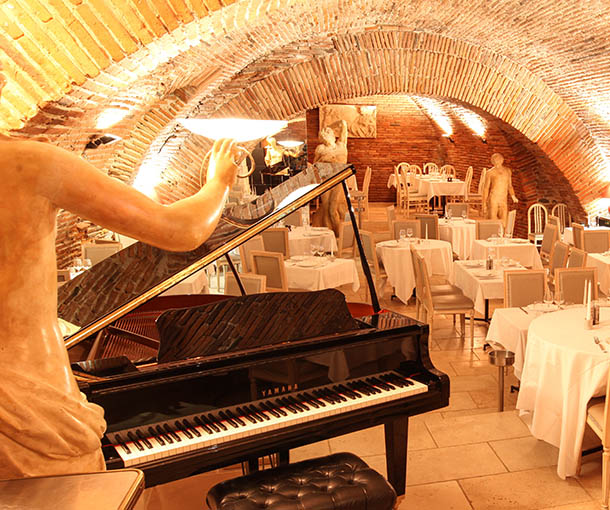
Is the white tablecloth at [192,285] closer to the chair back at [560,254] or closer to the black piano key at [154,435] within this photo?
the black piano key at [154,435]

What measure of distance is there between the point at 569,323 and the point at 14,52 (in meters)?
→ 3.67

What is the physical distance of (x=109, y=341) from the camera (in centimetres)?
339

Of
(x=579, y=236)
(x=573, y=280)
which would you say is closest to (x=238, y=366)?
(x=573, y=280)

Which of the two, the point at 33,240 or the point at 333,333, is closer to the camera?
the point at 33,240

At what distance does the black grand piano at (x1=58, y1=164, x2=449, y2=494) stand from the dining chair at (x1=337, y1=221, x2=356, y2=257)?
15.6 feet

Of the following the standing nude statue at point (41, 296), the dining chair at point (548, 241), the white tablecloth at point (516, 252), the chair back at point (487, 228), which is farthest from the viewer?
the chair back at point (487, 228)

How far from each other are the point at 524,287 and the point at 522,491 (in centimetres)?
203

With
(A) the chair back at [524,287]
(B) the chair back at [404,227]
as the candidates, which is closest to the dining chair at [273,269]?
(A) the chair back at [524,287]

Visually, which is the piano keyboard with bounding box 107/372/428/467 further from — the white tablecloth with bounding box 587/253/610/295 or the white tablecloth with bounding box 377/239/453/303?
the white tablecloth with bounding box 587/253/610/295

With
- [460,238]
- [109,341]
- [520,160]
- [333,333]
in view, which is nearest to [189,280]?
[109,341]

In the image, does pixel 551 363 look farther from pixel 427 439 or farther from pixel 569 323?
pixel 427 439

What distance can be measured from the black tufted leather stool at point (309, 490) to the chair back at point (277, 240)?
16.1 feet

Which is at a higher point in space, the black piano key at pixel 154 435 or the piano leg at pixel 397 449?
the black piano key at pixel 154 435

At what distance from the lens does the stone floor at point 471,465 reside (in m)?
3.35
